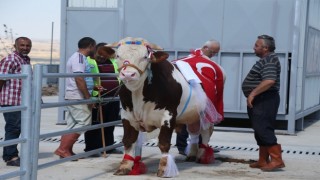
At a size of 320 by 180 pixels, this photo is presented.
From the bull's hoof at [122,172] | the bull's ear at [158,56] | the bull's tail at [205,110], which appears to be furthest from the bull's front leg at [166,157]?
the bull's ear at [158,56]

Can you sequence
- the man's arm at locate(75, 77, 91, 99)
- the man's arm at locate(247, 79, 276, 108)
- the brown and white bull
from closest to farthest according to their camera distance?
the brown and white bull, the man's arm at locate(247, 79, 276, 108), the man's arm at locate(75, 77, 91, 99)

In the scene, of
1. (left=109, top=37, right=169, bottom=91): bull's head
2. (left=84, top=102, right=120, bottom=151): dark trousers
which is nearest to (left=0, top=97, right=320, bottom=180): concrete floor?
(left=84, top=102, right=120, bottom=151): dark trousers

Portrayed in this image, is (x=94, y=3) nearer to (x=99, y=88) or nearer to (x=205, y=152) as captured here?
(x=99, y=88)

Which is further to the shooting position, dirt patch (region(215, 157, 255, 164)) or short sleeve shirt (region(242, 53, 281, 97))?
dirt patch (region(215, 157, 255, 164))

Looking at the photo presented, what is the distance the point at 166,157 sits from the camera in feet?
23.0

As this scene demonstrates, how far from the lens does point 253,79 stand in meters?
7.55

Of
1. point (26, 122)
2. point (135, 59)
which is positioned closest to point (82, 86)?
point (135, 59)

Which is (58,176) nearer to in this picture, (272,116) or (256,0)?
(272,116)

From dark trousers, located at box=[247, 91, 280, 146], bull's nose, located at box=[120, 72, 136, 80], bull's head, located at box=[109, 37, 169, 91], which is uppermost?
bull's head, located at box=[109, 37, 169, 91]

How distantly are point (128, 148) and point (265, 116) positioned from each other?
1.71 metres

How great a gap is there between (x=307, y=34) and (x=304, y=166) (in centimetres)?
444

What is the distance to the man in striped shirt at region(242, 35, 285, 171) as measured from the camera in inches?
292

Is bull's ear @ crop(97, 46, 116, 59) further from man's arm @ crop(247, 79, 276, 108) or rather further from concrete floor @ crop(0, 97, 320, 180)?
man's arm @ crop(247, 79, 276, 108)

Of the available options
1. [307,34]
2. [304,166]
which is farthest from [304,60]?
[304,166]
